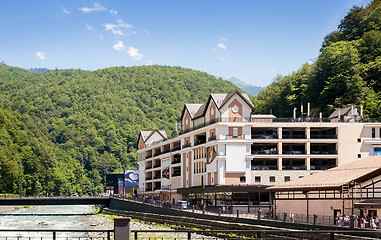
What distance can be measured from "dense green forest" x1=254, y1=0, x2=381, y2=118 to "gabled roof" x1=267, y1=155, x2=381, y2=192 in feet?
171

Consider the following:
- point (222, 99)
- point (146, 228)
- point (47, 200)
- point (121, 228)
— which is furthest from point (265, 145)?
point (121, 228)

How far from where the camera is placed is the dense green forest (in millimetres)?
113562

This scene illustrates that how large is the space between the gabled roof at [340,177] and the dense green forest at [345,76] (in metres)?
52.2

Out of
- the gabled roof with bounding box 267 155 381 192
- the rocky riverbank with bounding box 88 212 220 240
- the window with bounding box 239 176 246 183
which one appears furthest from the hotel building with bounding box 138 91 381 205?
the gabled roof with bounding box 267 155 381 192

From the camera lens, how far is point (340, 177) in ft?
175

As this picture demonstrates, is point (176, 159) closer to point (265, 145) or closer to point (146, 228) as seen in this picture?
point (265, 145)

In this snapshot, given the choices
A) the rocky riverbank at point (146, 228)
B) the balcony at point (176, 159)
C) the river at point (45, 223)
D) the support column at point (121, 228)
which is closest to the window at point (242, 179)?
the rocky riverbank at point (146, 228)

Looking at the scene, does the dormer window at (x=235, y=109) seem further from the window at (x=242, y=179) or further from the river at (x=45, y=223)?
the river at (x=45, y=223)

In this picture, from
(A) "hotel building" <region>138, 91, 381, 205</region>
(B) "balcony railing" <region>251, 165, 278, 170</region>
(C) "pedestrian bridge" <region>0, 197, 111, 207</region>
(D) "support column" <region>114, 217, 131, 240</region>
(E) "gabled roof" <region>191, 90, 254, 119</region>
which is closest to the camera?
(D) "support column" <region>114, 217, 131, 240</region>

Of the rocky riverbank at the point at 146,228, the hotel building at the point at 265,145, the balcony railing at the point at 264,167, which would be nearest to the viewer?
the rocky riverbank at the point at 146,228

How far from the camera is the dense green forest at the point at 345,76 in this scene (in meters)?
114

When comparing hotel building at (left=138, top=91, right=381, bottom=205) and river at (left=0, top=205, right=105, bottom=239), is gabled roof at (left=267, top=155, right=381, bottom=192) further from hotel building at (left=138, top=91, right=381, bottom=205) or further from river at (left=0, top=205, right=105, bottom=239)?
hotel building at (left=138, top=91, right=381, bottom=205)

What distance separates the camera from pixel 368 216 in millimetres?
49719

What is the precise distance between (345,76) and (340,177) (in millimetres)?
66025
